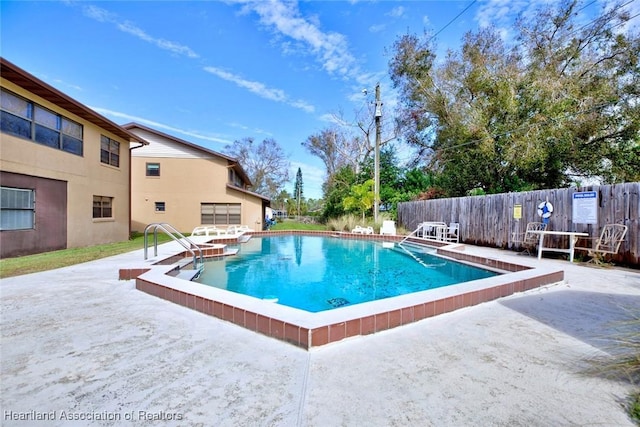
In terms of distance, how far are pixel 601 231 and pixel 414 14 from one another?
12.6 meters

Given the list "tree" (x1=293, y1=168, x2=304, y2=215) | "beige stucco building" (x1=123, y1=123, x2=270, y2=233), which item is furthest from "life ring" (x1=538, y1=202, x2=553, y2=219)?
"tree" (x1=293, y1=168, x2=304, y2=215)

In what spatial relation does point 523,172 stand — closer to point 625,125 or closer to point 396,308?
point 625,125

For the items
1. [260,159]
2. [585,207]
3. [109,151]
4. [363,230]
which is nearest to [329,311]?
[585,207]

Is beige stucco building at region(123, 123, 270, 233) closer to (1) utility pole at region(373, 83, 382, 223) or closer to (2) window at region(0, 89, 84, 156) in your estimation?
(2) window at region(0, 89, 84, 156)

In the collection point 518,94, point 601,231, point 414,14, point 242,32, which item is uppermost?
point 414,14

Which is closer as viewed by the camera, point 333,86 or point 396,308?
point 396,308

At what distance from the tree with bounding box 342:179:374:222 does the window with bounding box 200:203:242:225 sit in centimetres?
742

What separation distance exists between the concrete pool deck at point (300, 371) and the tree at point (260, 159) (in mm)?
34689

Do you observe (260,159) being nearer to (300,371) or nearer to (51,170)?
(51,170)

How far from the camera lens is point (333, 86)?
79.0 feet

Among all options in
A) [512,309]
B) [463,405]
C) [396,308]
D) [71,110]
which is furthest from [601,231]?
[71,110]

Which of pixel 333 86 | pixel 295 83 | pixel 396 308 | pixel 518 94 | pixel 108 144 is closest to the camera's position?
pixel 396 308

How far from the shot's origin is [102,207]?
12164 mm

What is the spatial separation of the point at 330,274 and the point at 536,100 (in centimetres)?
1296
